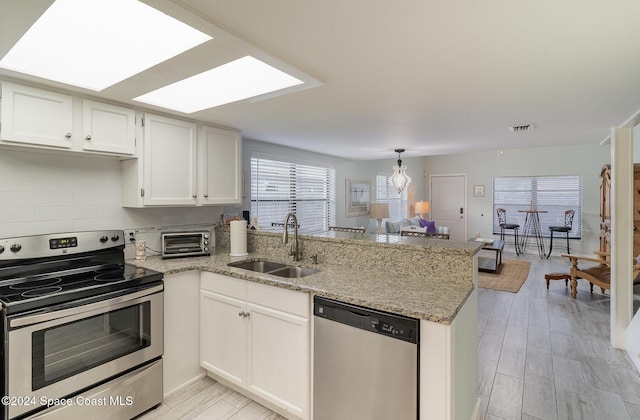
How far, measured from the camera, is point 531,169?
7855 mm

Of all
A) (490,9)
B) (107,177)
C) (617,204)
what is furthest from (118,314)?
(617,204)

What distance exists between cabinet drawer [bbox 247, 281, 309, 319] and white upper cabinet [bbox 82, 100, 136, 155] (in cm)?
150

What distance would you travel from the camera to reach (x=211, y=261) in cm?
253

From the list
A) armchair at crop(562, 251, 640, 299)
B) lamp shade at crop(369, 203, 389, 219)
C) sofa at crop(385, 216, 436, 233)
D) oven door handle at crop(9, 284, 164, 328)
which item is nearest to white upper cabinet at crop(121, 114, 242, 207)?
oven door handle at crop(9, 284, 164, 328)

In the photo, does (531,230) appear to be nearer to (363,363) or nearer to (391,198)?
(391,198)

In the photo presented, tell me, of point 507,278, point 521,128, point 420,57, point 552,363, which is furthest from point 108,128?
point 507,278

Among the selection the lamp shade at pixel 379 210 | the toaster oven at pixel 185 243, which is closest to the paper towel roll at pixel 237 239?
the toaster oven at pixel 185 243

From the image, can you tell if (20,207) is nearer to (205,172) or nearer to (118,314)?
(118,314)

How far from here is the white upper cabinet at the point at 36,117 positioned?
6.00ft

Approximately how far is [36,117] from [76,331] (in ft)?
4.50

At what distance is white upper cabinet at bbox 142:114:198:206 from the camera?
8.35 feet

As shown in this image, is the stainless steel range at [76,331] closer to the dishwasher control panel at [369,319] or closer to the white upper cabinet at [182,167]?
the white upper cabinet at [182,167]

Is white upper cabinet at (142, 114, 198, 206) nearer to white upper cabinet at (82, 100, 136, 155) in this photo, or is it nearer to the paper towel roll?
white upper cabinet at (82, 100, 136, 155)

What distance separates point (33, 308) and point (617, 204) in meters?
4.31
